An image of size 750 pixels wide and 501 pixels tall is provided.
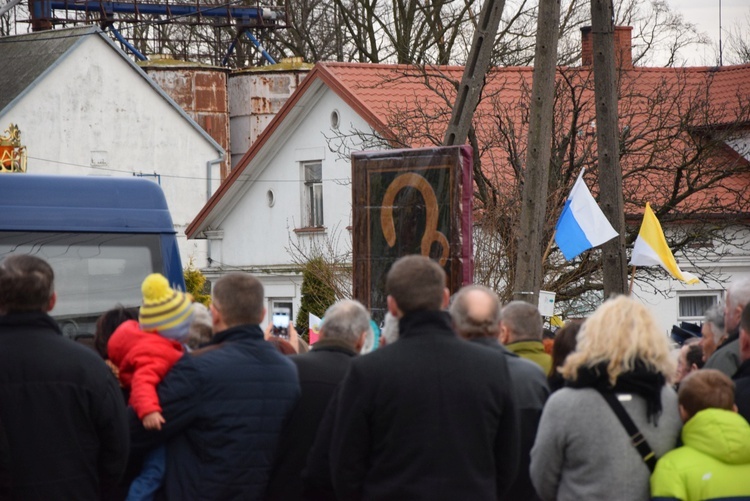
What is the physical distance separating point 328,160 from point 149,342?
25542mm

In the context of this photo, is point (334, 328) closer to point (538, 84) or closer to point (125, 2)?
A: point (538, 84)

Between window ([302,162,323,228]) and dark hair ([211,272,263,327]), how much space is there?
25822 mm

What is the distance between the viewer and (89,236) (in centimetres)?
952

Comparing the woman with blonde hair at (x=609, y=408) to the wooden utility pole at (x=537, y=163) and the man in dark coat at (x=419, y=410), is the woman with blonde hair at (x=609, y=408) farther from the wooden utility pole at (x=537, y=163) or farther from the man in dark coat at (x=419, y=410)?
the wooden utility pole at (x=537, y=163)

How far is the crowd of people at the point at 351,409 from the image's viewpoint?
193 inches

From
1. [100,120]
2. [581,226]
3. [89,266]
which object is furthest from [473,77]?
[100,120]

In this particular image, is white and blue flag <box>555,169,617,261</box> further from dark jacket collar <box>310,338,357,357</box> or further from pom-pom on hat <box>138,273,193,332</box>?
pom-pom on hat <box>138,273,193,332</box>

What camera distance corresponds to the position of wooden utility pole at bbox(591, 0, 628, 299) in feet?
40.3

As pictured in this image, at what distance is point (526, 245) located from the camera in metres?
12.2

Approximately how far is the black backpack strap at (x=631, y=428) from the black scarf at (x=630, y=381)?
4 cm

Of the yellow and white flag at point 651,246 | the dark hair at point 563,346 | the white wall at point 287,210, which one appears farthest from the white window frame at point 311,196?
the dark hair at point 563,346

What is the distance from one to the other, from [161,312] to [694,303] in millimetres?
25288

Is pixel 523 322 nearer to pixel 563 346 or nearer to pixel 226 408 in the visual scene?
pixel 563 346

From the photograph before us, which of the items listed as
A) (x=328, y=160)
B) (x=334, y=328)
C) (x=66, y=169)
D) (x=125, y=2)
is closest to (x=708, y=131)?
(x=328, y=160)
